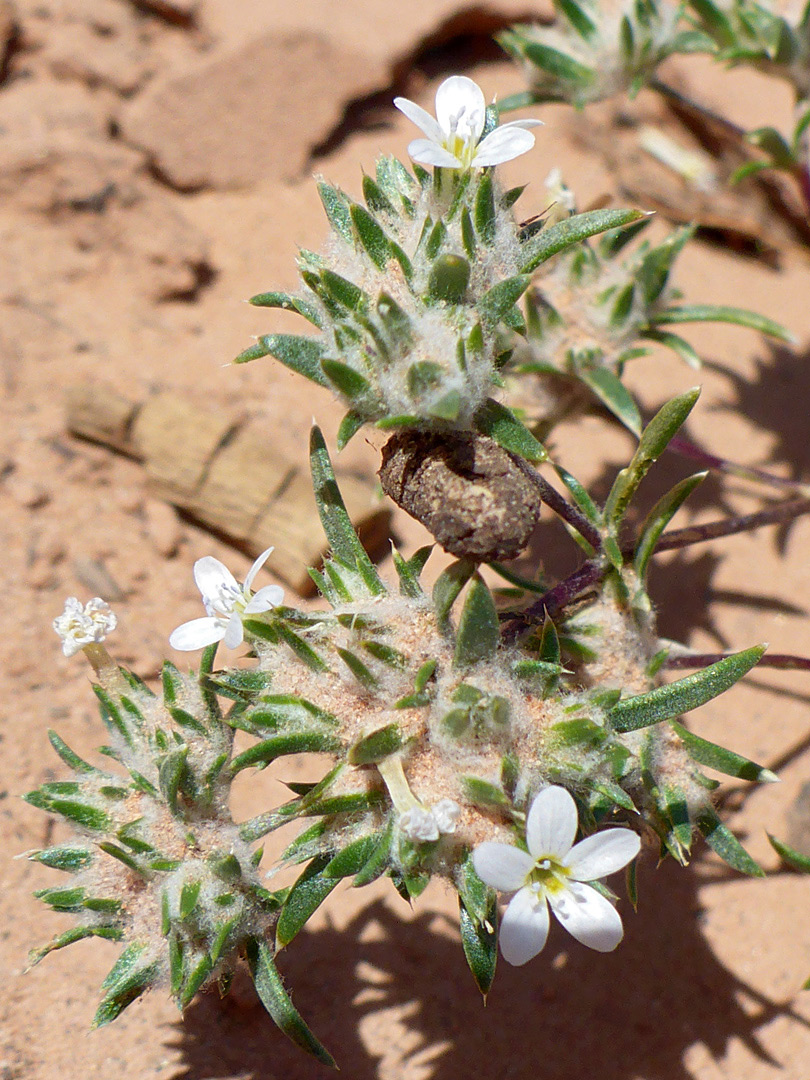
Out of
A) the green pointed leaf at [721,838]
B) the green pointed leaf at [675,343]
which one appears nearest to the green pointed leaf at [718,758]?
the green pointed leaf at [721,838]

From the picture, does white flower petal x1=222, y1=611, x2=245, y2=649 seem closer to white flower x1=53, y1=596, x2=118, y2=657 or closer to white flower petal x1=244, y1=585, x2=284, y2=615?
white flower petal x1=244, y1=585, x2=284, y2=615

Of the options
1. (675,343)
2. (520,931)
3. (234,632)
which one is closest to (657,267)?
(675,343)

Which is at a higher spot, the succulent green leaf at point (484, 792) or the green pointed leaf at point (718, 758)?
the succulent green leaf at point (484, 792)

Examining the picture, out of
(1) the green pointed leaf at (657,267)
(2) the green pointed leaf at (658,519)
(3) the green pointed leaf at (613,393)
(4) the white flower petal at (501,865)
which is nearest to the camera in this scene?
(4) the white flower petal at (501,865)

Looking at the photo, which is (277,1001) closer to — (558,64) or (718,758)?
(718,758)

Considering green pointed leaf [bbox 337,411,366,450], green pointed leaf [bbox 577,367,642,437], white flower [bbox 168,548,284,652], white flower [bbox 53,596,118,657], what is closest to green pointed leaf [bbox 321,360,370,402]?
green pointed leaf [bbox 337,411,366,450]

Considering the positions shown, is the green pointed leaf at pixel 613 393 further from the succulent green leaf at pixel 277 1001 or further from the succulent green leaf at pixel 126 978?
the succulent green leaf at pixel 126 978

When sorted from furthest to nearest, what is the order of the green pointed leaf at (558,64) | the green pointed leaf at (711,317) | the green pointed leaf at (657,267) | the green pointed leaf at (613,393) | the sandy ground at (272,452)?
the green pointed leaf at (558,64) < the green pointed leaf at (711,317) < the green pointed leaf at (657,267) < the green pointed leaf at (613,393) < the sandy ground at (272,452)

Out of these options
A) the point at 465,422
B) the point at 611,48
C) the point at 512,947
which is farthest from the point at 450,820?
the point at 611,48

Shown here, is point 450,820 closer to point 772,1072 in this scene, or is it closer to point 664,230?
point 772,1072
